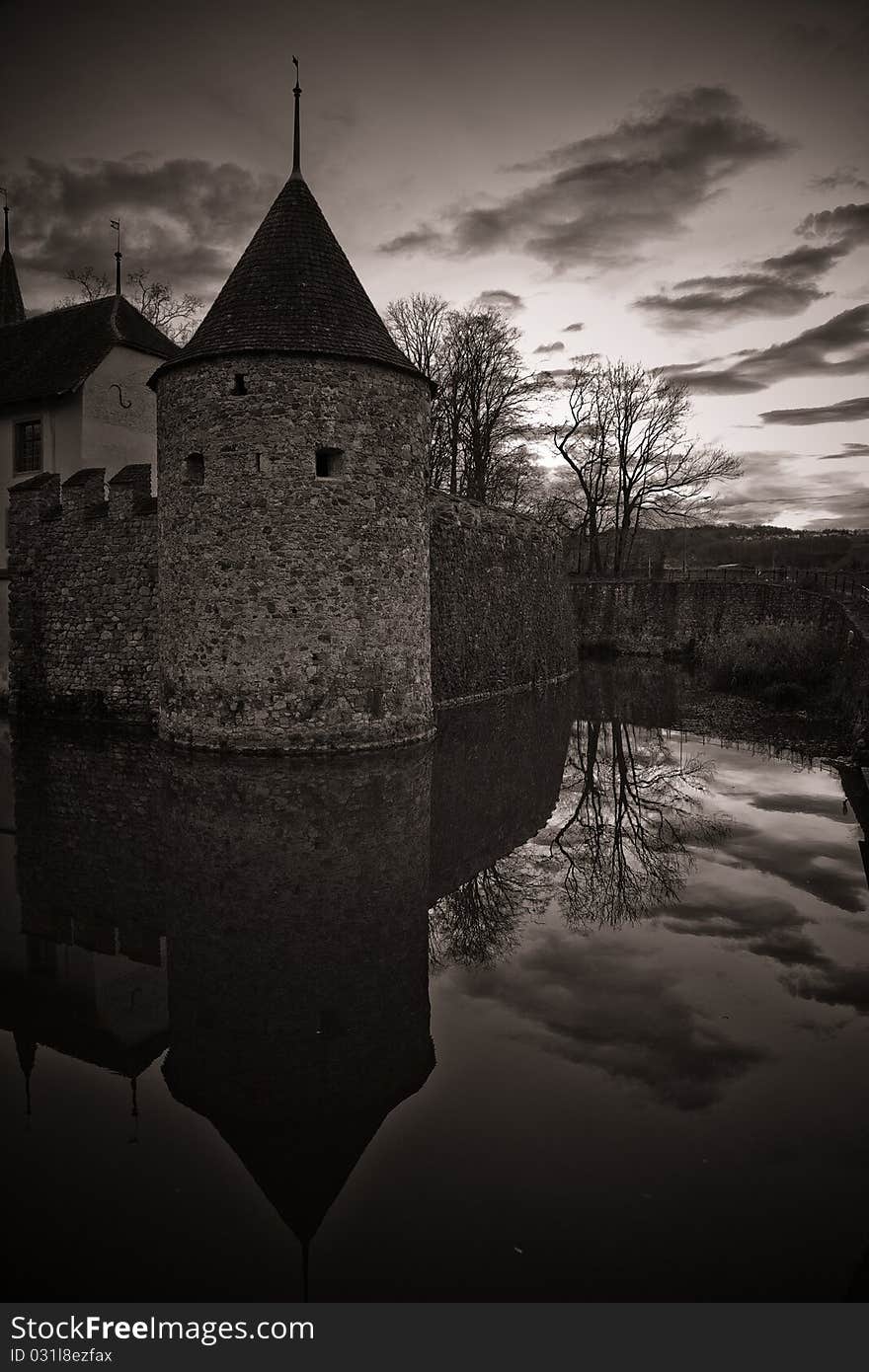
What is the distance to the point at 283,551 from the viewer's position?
12852 mm

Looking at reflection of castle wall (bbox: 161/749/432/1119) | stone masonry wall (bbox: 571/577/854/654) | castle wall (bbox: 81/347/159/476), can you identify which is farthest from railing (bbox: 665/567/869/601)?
reflection of castle wall (bbox: 161/749/432/1119)

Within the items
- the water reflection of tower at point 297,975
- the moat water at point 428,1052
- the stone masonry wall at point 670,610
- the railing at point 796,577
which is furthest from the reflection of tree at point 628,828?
the stone masonry wall at point 670,610

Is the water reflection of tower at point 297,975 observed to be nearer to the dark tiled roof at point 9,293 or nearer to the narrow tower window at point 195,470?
the narrow tower window at point 195,470

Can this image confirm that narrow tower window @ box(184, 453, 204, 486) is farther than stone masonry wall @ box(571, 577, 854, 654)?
No

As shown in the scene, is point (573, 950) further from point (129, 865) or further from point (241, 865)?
point (129, 865)

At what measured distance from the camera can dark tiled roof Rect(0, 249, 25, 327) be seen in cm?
3228

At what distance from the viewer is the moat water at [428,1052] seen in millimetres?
3465

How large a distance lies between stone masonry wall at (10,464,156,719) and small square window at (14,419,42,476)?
3.30 m

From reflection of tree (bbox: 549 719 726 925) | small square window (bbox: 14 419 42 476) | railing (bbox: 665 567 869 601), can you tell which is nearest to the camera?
reflection of tree (bbox: 549 719 726 925)

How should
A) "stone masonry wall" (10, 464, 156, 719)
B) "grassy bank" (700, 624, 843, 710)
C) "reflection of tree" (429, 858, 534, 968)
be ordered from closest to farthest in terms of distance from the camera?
"reflection of tree" (429, 858, 534, 968)
"stone masonry wall" (10, 464, 156, 719)
"grassy bank" (700, 624, 843, 710)

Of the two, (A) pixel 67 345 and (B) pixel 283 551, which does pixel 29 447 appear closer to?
(A) pixel 67 345

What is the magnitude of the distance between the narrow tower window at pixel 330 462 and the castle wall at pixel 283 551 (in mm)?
52

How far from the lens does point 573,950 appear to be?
21.6 ft

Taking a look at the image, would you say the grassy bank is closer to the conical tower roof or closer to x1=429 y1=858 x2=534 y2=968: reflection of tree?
x1=429 y1=858 x2=534 y2=968: reflection of tree
